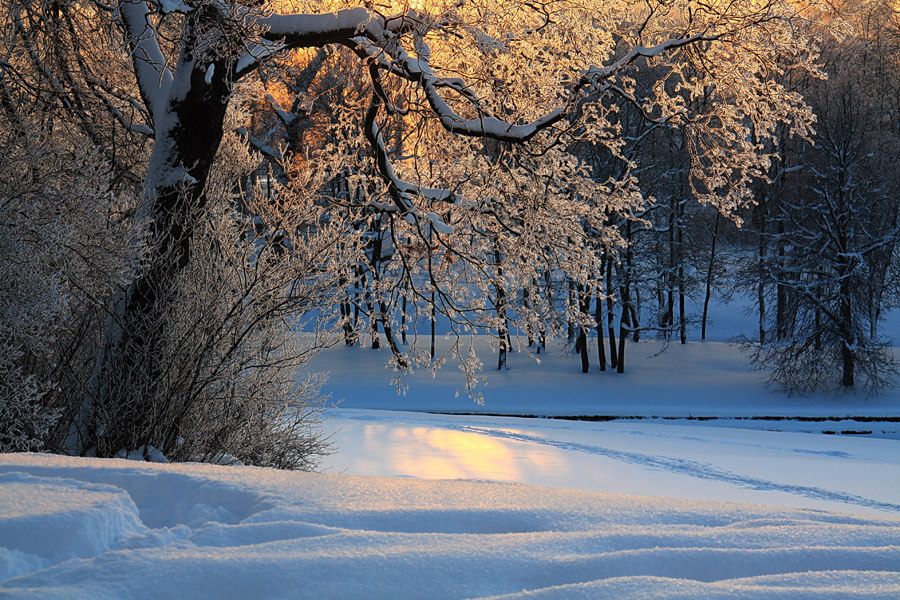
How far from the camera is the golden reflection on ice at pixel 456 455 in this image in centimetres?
827

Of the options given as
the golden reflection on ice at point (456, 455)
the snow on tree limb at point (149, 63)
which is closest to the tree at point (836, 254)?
the golden reflection on ice at point (456, 455)

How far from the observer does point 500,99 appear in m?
8.05

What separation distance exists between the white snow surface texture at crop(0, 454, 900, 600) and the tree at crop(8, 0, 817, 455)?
135 inches

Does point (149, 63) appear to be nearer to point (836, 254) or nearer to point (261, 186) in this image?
point (261, 186)

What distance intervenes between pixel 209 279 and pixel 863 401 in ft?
71.4

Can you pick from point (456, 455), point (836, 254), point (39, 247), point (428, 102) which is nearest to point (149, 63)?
point (39, 247)

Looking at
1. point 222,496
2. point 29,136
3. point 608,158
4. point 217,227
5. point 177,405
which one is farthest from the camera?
point 608,158

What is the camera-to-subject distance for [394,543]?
2.41 meters

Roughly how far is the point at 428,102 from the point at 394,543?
6478mm

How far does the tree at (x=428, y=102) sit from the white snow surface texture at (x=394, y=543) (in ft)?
11.3

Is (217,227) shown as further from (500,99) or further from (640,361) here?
(640,361)

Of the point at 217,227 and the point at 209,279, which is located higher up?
the point at 217,227

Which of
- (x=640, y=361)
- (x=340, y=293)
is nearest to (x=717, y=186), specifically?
(x=340, y=293)

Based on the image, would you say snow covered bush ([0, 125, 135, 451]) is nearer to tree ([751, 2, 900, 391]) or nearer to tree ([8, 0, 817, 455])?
tree ([8, 0, 817, 455])
